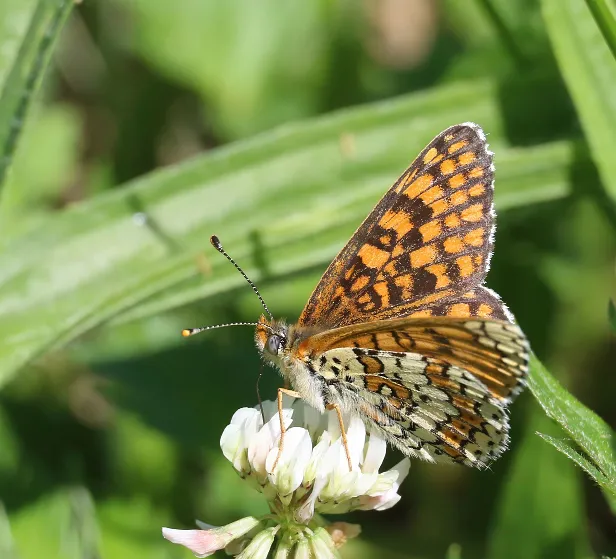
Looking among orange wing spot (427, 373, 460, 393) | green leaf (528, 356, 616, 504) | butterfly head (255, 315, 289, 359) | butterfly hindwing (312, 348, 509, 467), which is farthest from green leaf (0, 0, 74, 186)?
green leaf (528, 356, 616, 504)

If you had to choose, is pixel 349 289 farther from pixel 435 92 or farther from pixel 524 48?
pixel 524 48

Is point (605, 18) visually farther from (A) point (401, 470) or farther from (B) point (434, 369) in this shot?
(A) point (401, 470)

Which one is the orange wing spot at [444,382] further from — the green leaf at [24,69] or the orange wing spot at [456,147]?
the green leaf at [24,69]

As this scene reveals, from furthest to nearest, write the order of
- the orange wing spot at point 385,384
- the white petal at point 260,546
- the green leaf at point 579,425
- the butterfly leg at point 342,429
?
the orange wing spot at point 385,384 → the butterfly leg at point 342,429 → the white petal at point 260,546 → the green leaf at point 579,425

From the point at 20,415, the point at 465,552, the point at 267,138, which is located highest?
the point at 267,138

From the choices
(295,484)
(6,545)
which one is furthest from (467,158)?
(6,545)

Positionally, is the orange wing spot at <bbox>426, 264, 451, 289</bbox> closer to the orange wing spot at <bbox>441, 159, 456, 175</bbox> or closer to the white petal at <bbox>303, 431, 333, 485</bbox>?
the orange wing spot at <bbox>441, 159, 456, 175</bbox>

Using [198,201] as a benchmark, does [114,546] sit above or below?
below

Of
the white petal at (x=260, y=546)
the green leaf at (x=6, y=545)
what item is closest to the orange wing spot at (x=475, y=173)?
the white petal at (x=260, y=546)

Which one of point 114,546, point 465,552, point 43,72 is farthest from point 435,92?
point 114,546
